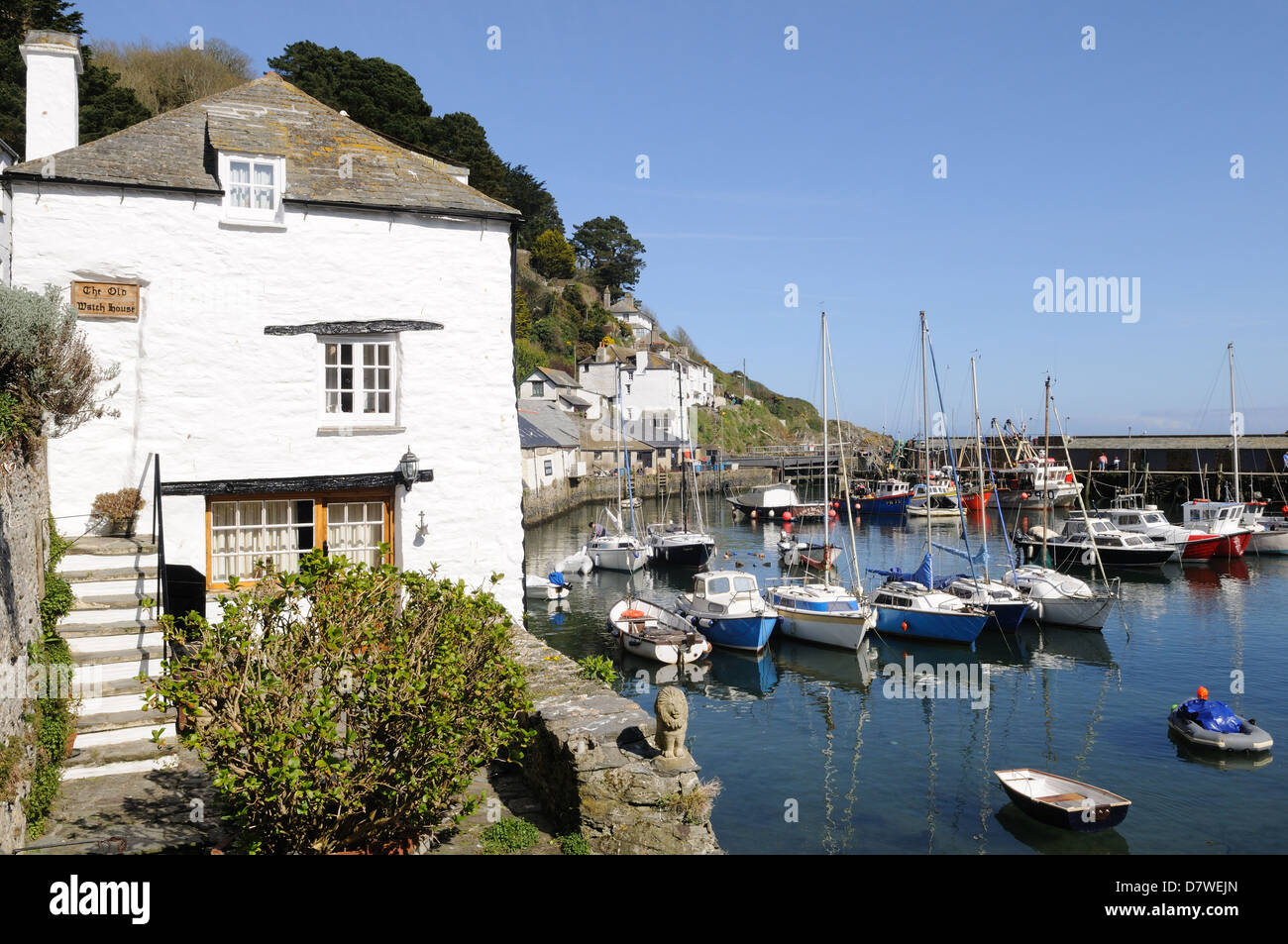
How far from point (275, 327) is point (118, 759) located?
6.51 m

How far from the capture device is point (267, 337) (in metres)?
13.8

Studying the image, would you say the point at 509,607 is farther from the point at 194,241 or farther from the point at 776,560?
the point at 776,560

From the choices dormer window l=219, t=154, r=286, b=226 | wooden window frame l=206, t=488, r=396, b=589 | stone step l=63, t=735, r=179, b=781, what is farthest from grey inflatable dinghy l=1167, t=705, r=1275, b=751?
dormer window l=219, t=154, r=286, b=226

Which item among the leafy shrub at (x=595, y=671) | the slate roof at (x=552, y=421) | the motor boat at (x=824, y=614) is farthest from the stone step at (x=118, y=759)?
the slate roof at (x=552, y=421)

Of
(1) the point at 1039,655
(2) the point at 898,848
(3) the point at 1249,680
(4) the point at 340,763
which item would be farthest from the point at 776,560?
(4) the point at 340,763

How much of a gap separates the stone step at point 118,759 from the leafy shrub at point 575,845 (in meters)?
4.84

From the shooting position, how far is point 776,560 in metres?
55.2

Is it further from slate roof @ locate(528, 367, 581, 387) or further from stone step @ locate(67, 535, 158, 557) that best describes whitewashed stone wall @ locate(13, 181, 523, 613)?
slate roof @ locate(528, 367, 581, 387)

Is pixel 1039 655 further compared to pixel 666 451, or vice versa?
pixel 666 451

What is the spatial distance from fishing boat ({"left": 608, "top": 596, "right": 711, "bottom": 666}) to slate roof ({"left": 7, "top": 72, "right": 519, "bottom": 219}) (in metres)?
18.5

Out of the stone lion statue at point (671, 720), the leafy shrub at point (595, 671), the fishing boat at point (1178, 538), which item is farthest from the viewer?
the fishing boat at point (1178, 538)

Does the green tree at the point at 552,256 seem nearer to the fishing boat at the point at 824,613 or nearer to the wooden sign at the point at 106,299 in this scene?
the fishing boat at the point at 824,613

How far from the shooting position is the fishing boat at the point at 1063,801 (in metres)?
17.1
